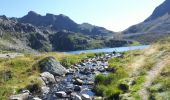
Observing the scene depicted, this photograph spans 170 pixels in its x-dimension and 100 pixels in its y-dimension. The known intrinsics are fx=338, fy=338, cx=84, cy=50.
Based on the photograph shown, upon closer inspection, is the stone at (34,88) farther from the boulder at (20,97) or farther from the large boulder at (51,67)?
the large boulder at (51,67)

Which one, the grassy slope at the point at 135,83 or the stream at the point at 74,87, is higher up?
the grassy slope at the point at 135,83

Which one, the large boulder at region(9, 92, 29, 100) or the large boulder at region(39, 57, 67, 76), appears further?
the large boulder at region(39, 57, 67, 76)

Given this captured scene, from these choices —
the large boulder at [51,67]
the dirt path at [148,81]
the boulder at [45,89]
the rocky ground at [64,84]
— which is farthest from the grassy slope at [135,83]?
the large boulder at [51,67]

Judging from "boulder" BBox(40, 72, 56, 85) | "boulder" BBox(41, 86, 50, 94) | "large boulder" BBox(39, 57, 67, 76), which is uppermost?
"large boulder" BBox(39, 57, 67, 76)

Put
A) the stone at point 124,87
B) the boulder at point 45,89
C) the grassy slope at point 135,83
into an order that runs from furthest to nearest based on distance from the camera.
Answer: the boulder at point 45,89
the stone at point 124,87
the grassy slope at point 135,83

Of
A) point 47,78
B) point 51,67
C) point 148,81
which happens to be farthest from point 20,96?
point 51,67

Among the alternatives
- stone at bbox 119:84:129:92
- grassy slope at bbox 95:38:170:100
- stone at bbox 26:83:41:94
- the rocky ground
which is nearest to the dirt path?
grassy slope at bbox 95:38:170:100

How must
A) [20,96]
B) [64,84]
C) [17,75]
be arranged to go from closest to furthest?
[20,96] < [64,84] < [17,75]

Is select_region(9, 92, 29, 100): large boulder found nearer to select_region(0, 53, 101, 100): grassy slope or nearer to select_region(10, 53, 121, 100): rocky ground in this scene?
select_region(10, 53, 121, 100): rocky ground

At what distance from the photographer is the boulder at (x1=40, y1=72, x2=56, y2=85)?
179 feet

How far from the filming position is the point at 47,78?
2194 inches

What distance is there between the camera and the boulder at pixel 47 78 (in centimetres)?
5459

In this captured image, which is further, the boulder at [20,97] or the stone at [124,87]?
the boulder at [20,97]

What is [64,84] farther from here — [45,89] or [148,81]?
[148,81]
